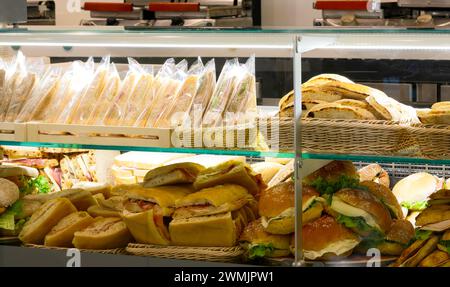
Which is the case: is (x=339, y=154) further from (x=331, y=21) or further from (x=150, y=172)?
(x=331, y=21)

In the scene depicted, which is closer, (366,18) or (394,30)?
(394,30)

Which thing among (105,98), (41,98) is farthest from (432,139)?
(41,98)

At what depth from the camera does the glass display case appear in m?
2.63

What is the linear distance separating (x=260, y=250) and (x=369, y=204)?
15.3 inches

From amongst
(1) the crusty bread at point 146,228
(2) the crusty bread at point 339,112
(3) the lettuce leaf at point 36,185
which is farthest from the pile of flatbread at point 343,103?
(3) the lettuce leaf at point 36,185

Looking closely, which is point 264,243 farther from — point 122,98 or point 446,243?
point 122,98

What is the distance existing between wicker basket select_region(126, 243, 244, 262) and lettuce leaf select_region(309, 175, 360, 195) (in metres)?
0.34

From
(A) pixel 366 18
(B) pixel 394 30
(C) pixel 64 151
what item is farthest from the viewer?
(A) pixel 366 18

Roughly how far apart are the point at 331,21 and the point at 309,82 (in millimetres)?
3242

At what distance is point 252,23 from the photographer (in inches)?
255

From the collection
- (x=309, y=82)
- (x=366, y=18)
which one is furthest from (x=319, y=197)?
(x=366, y=18)

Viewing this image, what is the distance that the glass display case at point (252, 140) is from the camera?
2.63 metres

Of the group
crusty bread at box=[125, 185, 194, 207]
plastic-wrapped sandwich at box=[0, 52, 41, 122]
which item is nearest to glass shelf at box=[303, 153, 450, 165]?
crusty bread at box=[125, 185, 194, 207]

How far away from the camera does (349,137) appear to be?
262 cm
